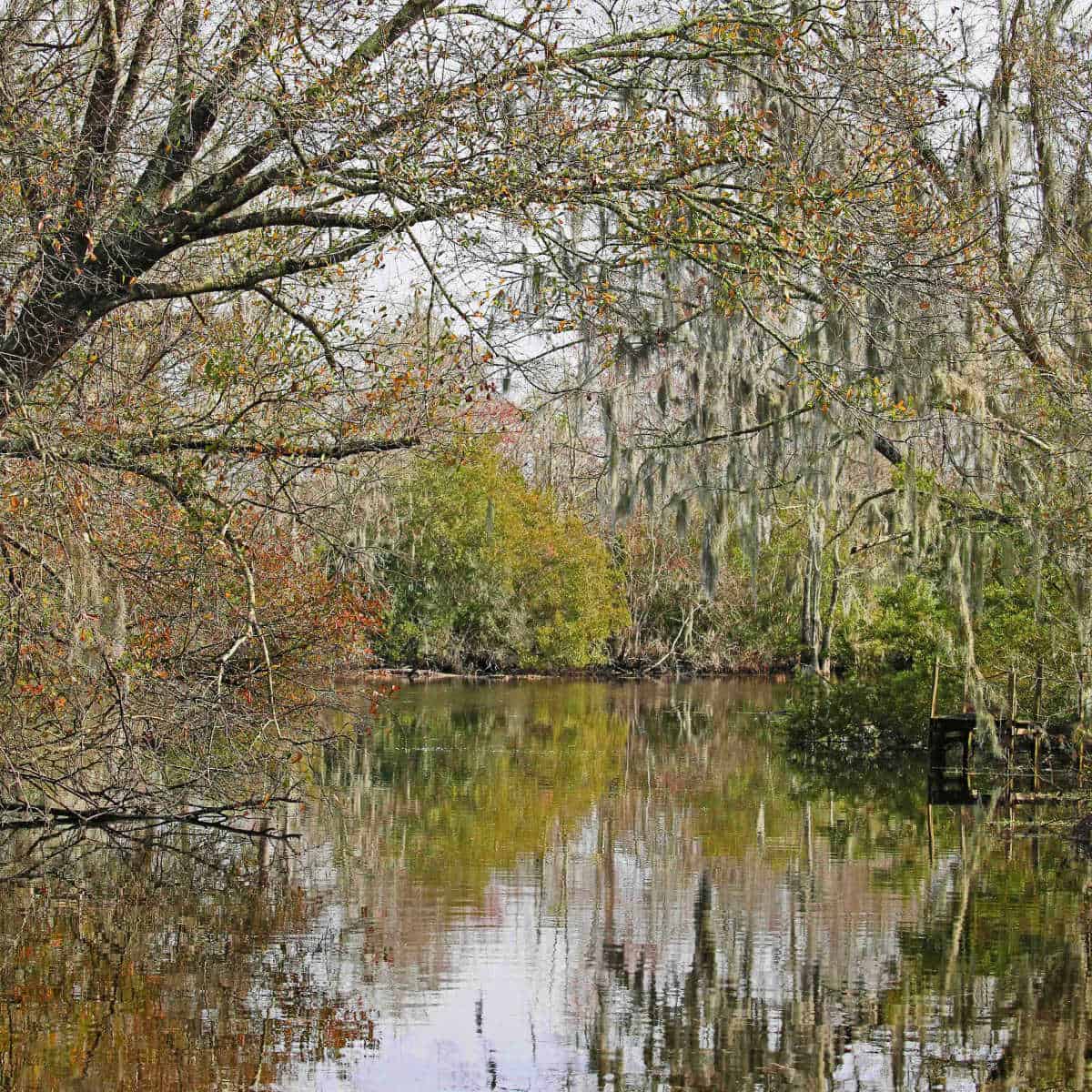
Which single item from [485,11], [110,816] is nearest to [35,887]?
[110,816]

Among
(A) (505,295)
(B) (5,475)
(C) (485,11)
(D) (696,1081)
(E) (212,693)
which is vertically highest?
(C) (485,11)

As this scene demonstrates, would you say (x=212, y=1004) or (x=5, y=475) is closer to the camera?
(x=212, y=1004)

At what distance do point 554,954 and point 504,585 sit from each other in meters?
35.0

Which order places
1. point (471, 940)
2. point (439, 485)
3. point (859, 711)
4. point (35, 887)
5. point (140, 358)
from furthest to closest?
point (439, 485), point (859, 711), point (140, 358), point (35, 887), point (471, 940)

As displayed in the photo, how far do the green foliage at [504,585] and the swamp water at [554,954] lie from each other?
2750 centimetres

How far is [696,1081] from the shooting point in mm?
6336

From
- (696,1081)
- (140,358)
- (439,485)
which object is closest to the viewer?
(696,1081)

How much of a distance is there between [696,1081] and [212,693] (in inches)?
240

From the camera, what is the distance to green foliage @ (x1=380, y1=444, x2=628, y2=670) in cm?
4288

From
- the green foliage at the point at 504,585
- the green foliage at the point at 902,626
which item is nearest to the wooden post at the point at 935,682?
the green foliage at the point at 902,626

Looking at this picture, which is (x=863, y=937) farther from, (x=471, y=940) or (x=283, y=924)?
(x=283, y=924)

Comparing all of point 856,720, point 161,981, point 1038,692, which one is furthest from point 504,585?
point 161,981

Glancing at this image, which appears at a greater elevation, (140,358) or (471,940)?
(140,358)

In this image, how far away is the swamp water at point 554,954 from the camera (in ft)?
21.4
